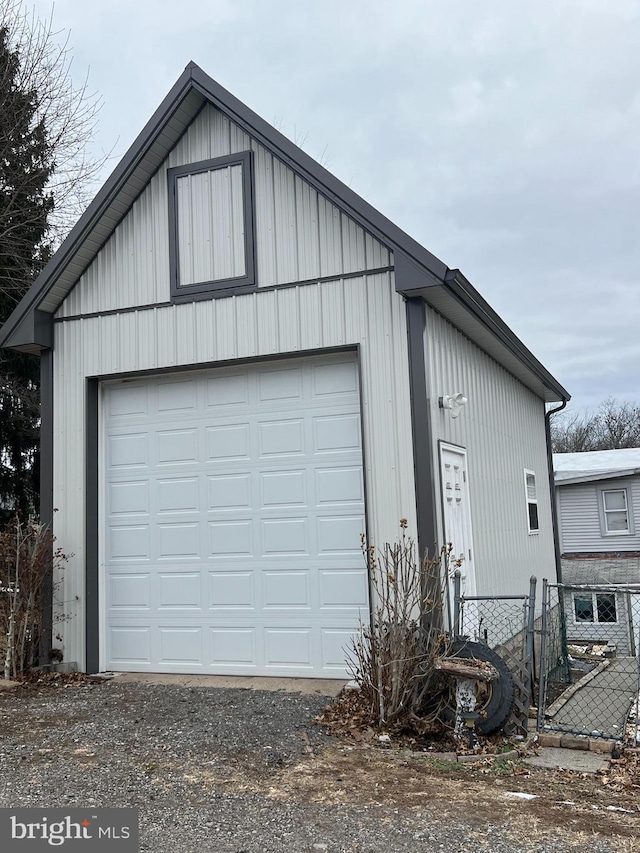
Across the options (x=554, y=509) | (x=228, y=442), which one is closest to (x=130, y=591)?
(x=228, y=442)

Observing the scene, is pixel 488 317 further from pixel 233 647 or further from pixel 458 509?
pixel 233 647

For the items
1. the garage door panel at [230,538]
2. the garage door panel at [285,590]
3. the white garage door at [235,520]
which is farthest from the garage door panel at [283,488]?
the garage door panel at [285,590]

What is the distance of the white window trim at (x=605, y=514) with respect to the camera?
21.2 meters

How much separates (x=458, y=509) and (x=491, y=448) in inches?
83.8

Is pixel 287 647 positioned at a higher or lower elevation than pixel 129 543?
lower

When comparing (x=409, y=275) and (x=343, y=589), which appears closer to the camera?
(x=409, y=275)

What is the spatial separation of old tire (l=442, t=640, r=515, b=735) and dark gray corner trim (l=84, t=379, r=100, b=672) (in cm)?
387

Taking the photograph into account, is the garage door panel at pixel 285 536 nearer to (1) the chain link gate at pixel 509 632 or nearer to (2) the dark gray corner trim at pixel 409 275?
(1) the chain link gate at pixel 509 632

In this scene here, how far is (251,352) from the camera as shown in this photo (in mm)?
7680

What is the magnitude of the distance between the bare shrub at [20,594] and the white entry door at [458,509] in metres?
4.01

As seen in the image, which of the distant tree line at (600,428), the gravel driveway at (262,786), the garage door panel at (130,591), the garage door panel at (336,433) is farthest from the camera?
the distant tree line at (600,428)

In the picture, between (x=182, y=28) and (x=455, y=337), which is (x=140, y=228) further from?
(x=182, y=28)

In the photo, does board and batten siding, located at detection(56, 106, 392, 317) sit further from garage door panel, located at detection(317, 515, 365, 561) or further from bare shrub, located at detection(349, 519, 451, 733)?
bare shrub, located at detection(349, 519, 451, 733)

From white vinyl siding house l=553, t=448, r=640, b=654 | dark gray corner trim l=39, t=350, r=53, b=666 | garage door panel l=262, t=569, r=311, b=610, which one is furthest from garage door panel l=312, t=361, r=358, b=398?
white vinyl siding house l=553, t=448, r=640, b=654
